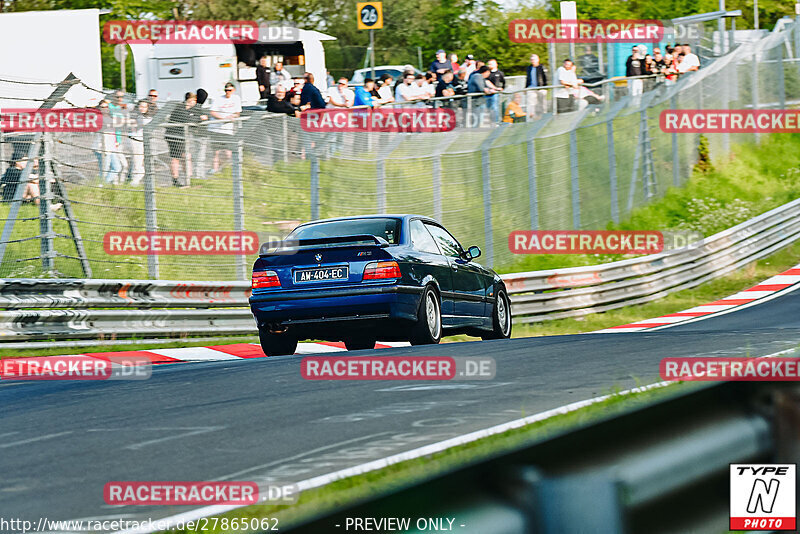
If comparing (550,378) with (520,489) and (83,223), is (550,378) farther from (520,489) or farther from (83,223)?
(83,223)

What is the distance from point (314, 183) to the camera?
1552cm

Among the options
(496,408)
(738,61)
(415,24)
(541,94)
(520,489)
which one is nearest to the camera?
(520,489)

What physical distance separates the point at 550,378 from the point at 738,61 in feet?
75.2

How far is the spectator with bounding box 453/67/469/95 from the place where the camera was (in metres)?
20.8

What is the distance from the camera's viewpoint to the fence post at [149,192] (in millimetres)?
13164

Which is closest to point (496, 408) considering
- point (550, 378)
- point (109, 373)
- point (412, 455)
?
point (550, 378)

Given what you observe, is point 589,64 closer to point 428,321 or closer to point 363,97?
point 363,97

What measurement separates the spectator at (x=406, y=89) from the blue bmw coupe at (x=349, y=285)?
393 inches

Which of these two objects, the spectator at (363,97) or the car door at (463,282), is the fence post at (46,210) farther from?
the spectator at (363,97)

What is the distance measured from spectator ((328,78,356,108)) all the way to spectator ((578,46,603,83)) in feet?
35.5

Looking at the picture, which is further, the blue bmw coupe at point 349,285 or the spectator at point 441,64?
the spectator at point 441,64

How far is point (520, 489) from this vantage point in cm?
288

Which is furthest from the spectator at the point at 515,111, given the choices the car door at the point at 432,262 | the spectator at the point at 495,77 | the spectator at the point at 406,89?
the car door at the point at 432,262

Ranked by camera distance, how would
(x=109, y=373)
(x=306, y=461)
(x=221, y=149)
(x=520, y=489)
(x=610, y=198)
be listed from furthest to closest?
(x=610, y=198) < (x=221, y=149) < (x=109, y=373) < (x=306, y=461) < (x=520, y=489)
